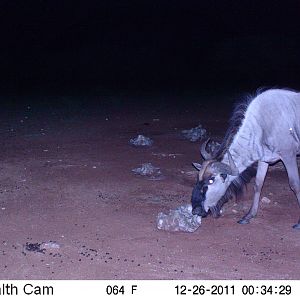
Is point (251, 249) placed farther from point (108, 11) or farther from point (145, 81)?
point (108, 11)

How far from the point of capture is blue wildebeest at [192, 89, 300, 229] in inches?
332

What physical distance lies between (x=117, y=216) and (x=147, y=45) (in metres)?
34.0

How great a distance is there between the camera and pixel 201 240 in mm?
8117

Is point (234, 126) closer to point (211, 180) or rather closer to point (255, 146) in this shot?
point (255, 146)

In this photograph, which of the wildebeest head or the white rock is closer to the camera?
the wildebeest head

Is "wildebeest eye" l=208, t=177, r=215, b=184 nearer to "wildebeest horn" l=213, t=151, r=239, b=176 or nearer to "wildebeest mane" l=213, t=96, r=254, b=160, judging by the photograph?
"wildebeest horn" l=213, t=151, r=239, b=176

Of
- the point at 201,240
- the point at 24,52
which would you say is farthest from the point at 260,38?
the point at 201,240

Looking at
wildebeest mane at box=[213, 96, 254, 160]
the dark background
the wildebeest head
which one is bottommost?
the dark background

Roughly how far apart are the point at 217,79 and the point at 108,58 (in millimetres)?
11431

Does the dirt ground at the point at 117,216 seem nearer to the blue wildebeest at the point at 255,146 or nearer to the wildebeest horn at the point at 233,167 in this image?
the blue wildebeest at the point at 255,146

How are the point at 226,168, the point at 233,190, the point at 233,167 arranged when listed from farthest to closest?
the point at 233,190 → the point at 233,167 → the point at 226,168

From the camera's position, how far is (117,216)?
29.6 feet

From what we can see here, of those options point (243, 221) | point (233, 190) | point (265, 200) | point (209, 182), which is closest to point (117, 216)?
point (209, 182)

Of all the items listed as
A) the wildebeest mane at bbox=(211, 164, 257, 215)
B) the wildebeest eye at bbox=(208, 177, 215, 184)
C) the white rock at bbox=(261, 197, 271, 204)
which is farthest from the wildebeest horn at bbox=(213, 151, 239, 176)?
the white rock at bbox=(261, 197, 271, 204)
